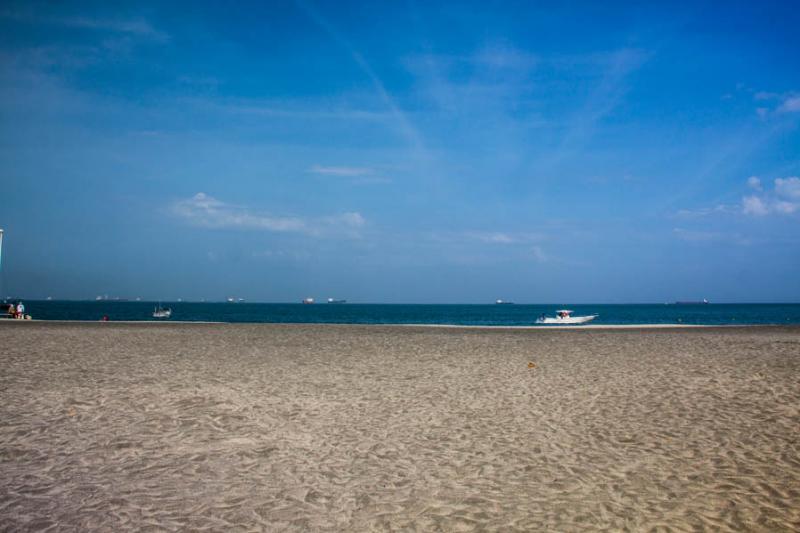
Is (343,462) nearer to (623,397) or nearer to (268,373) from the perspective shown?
(623,397)

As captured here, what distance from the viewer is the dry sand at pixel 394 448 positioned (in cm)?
584

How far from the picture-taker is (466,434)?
9.18 meters

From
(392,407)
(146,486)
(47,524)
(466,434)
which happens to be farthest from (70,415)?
(466,434)

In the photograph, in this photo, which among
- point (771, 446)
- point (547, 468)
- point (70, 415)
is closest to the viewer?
point (547, 468)

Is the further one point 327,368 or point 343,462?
point 327,368

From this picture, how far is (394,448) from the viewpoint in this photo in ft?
27.2

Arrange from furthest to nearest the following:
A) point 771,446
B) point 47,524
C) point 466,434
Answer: point 466,434 → point 771,446 → point 47,524

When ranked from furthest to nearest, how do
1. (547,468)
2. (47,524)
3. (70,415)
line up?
1. (70,415)
2. (547,468)
3. (47,524)

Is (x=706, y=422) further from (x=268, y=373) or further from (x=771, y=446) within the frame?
(x=268, y=373)

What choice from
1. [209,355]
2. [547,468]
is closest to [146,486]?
[547,468]

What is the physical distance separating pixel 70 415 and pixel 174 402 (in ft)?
5.88

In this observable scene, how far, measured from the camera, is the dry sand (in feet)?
19.2

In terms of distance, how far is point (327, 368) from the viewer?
55.5 ft

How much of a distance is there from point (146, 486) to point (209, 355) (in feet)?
45.3
